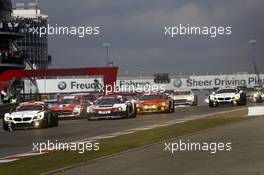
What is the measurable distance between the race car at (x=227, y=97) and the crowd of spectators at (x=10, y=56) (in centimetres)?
3677

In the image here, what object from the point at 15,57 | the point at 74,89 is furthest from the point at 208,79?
the point at 15,57

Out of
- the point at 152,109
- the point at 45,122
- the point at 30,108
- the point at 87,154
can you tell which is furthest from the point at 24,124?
the point at 87,154

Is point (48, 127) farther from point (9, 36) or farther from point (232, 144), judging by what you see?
point (9, 36)

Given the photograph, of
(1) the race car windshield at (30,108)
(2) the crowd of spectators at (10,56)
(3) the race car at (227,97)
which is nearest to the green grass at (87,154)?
(1) the race car windshield at (30,108)

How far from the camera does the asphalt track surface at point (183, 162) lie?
10.8 meters

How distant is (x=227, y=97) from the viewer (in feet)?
134

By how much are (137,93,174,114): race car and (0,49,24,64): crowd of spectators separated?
39.3 metres

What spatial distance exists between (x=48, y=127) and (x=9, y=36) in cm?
5054

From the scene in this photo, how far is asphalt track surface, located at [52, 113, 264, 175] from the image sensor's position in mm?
10791

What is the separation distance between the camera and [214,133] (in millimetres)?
18109

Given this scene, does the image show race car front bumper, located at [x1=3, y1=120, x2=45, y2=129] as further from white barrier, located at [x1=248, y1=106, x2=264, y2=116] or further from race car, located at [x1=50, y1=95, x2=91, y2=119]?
white barrier, located at [x1=248, y1=106, x2=264, y2=116]

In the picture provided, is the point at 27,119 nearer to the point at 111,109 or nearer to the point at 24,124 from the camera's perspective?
the point at 24,124

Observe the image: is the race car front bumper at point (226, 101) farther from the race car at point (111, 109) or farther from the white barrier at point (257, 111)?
the white barrier at point (257, 111)

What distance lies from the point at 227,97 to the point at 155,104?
7070 mm
